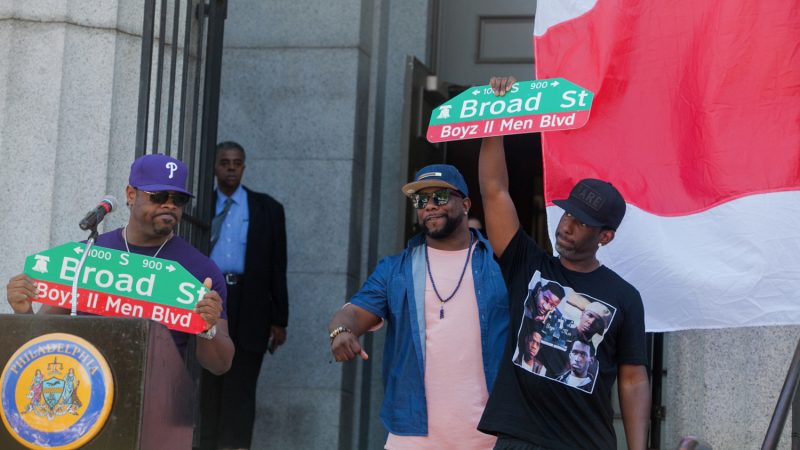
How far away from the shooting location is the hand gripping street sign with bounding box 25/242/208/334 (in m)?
5.47

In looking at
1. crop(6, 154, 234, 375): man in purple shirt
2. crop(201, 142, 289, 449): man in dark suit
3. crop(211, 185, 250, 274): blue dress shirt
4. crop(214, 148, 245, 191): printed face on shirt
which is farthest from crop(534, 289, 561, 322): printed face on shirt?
crop(214, 148, 245, 191): printed face on shirt

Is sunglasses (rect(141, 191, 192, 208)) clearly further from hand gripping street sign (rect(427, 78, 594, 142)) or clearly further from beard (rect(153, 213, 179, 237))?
hand gripping street sign (rect(427, 78, 594, 142))

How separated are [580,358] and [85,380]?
6.16 feet

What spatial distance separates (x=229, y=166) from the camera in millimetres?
9602

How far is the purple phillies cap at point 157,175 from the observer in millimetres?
5918

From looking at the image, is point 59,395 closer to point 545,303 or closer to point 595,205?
point 545,303

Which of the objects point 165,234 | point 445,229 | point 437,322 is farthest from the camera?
point 445,229

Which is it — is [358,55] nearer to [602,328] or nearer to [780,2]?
[780,2]

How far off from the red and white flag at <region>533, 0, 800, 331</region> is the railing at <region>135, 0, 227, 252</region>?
203 centimetres

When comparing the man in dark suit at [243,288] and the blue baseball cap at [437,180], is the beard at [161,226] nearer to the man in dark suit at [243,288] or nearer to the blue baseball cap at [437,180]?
the blue baseball cap at [437,180]

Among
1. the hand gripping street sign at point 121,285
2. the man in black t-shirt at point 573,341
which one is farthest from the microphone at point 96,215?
the man in black t-shirt at point 573,341

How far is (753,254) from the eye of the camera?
6.54 meters

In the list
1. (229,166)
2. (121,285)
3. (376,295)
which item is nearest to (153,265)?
(121,285)

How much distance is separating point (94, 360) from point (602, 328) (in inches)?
76.5
